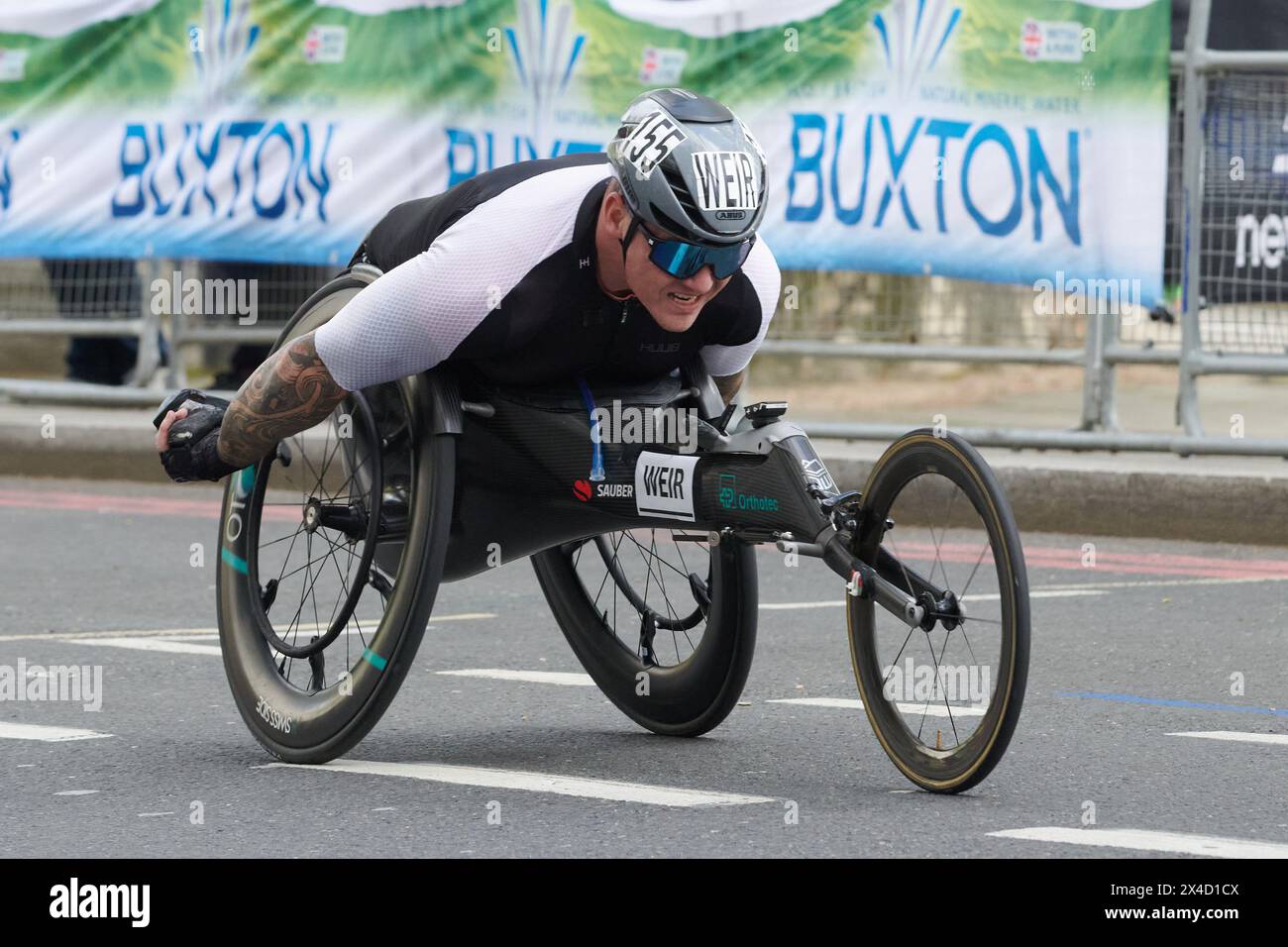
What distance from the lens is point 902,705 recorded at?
5328 millimetres

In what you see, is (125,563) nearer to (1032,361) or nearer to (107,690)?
(107,690)

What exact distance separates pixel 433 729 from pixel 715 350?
1.23 metres

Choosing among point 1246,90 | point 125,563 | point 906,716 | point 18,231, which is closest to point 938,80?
point 1246,90

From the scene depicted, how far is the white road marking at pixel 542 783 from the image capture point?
5.11 m

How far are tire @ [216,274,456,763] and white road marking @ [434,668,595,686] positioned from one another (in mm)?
803

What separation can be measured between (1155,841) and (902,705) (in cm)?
83

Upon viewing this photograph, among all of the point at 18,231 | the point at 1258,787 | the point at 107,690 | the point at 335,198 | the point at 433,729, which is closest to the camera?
the point at 1258,787

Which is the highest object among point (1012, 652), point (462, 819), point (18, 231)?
point (18, 231)

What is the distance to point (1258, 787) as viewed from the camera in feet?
17.2

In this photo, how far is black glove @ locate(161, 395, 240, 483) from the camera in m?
5.65
